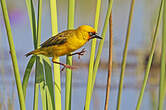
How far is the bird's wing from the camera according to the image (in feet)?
5.58

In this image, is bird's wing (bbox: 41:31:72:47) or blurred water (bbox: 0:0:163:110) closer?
bird's wing (bbox: 41:31:72:47)

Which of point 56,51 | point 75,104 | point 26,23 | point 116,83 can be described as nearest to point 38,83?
point 56,51

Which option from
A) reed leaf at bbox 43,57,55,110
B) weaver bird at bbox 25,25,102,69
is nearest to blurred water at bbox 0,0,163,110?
weaver bird at bbox 25,25,102,69

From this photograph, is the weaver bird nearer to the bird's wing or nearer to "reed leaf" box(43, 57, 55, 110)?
the bird's wing

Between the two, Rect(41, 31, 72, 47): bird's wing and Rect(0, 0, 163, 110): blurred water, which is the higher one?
Rect(41, 31, 72, 47): bird's wing

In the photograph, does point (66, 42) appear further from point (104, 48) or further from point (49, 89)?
point (104, 48)

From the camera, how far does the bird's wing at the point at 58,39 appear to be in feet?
5.58

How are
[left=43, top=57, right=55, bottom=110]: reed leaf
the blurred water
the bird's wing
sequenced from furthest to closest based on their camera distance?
the blurred water, the bird's wing, [left=43, top=57, right=55, bottom=110]: reed leaf

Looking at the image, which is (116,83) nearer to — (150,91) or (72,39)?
(150,91)

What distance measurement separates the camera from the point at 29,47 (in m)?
5.17

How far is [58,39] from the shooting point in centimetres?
174

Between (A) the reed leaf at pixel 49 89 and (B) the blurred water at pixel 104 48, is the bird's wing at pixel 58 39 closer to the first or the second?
(A) the reed leaf at pixel 49 89

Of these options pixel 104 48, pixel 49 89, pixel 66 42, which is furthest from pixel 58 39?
pixel 104 48

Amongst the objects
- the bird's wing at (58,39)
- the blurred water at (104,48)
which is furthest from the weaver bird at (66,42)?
the blurred water at (104,48)
